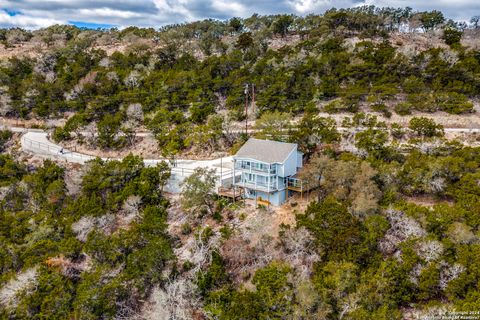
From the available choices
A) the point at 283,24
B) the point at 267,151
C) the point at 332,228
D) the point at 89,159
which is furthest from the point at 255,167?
the point at 283,24

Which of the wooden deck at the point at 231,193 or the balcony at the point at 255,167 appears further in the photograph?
the wooden deck at the point at 231,193

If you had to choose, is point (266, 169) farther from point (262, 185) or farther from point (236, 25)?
point (236, 25)

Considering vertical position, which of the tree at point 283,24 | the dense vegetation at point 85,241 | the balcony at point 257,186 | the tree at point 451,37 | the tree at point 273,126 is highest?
the tree at point 283,24

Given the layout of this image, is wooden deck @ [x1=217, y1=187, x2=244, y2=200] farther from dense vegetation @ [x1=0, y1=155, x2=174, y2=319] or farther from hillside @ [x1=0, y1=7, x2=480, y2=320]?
dense vegetation @ [x1=0, y1=155, x2=174, y2=319]

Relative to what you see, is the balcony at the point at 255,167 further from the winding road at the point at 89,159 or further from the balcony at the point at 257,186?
the winding road at the point at 89,159

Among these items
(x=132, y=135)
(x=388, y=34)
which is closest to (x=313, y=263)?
(x=132, y=135)

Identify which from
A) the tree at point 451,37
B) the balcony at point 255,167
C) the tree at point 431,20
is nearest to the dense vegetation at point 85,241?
the balcony at point 255,167
